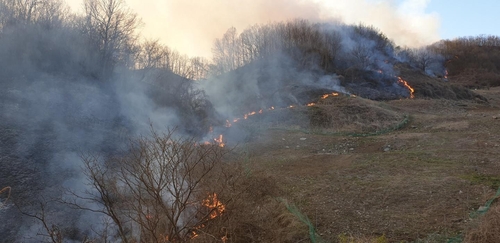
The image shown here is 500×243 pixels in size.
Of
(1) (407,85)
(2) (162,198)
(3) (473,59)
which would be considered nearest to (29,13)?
(2) (162,198)

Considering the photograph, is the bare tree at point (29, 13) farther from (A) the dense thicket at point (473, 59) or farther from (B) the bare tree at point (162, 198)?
(A) the dense thicket at point (473, 59)

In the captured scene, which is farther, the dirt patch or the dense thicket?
the dense thicket

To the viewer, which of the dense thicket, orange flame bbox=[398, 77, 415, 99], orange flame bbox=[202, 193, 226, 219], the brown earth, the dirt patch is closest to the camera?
orange flame bbox=[202, 193, 226, 219]

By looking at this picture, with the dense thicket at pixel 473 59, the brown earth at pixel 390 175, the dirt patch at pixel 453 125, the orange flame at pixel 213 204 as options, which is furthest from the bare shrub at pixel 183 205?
the dense thicket at pixel 473 59

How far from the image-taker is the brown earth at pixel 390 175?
8.06 meters

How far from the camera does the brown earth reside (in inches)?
317

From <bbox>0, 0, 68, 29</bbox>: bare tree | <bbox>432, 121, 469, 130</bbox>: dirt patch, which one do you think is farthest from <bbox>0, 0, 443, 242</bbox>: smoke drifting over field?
<bbox>432, 121, 469, 130</bbox>: dirt patch

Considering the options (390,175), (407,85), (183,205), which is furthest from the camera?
(407,85)

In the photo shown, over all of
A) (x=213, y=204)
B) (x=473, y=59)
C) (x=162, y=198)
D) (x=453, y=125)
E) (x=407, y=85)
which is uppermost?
(x=473, y=59)

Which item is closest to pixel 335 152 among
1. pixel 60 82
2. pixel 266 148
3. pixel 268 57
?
pixel 266 148

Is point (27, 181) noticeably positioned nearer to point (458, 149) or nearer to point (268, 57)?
point (458, 149)

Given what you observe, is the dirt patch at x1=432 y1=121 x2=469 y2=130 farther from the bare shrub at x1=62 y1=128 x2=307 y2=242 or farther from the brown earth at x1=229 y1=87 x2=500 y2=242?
the bare shrub at x1=62 y1=128 x2=307 y2=242

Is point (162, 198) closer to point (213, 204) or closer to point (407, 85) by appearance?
point (213, 204)

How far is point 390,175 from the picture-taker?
11406 millimetres
